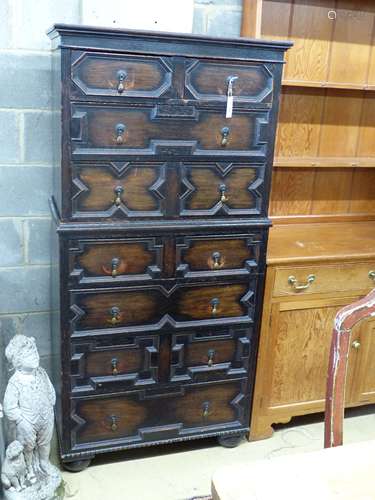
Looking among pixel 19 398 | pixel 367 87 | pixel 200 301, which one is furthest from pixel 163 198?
pixel 367 87

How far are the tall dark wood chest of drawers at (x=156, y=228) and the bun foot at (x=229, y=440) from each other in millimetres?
94

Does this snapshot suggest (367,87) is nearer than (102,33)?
No

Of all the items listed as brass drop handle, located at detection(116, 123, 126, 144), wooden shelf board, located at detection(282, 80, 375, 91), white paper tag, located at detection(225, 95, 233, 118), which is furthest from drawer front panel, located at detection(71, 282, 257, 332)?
wooden shelf board, located at detection(282, 80, 375, 91)

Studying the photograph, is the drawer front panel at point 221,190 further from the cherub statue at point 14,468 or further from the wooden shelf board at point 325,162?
the cherub statue at point 14,468

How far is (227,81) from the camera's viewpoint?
1911 millimetres

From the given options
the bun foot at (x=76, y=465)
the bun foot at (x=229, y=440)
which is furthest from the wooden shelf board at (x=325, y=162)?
the bun foot at (x=76, y=465)

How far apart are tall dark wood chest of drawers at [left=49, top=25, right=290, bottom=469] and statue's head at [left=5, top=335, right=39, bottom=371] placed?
14 cm

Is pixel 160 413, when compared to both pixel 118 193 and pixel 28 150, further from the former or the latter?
pixel 28 150

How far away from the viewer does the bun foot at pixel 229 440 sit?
233cm

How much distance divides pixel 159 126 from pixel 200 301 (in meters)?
0.66

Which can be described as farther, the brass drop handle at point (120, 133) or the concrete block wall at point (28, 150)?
the concrete block wall at point (28, 150)

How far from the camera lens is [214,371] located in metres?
2.21

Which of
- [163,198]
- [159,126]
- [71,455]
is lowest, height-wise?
[71,455]

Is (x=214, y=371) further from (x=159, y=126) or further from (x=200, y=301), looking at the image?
(x=159, y=126)
